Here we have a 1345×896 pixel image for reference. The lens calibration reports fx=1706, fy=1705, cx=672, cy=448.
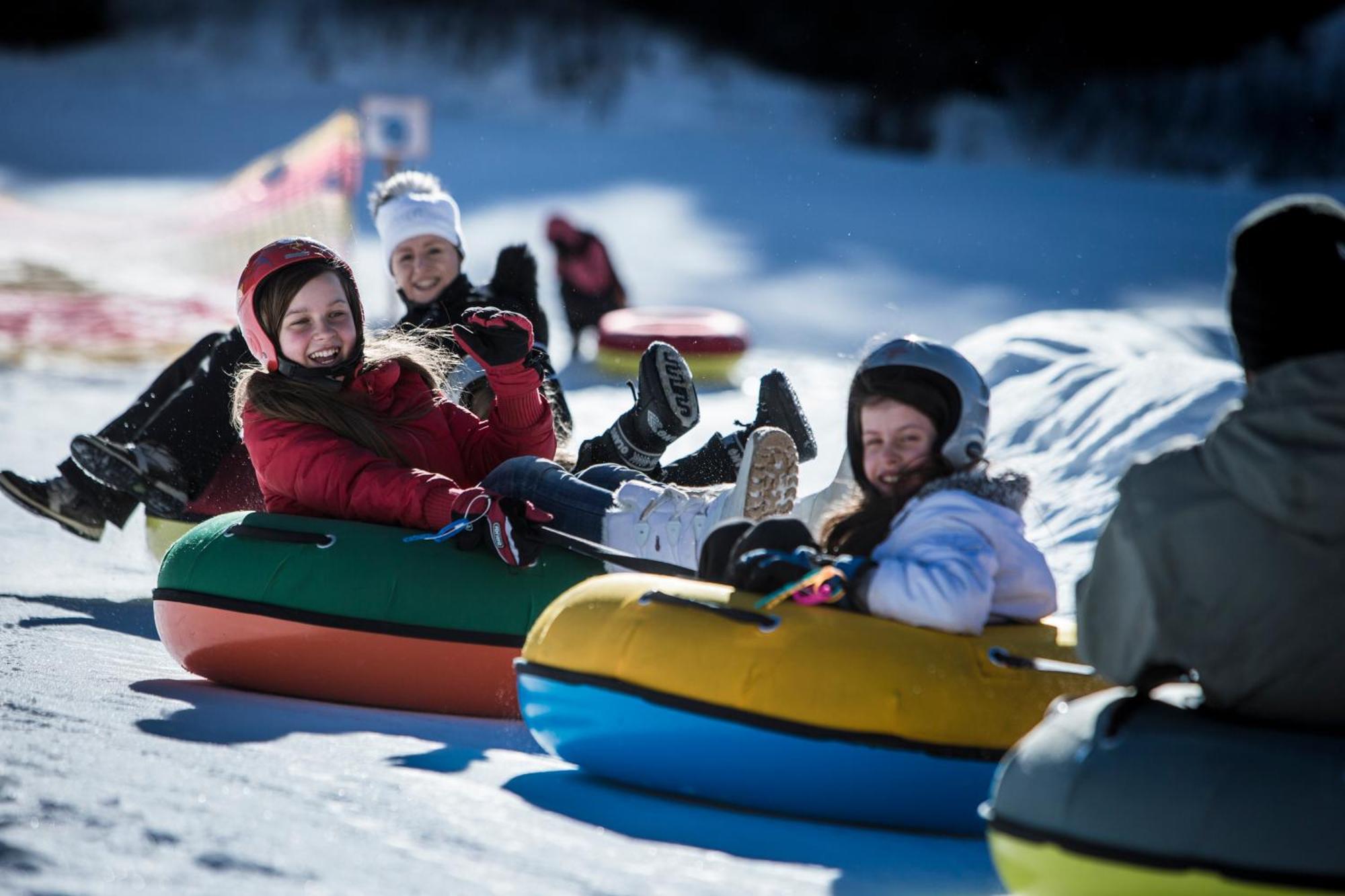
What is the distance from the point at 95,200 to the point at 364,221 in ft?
10.1

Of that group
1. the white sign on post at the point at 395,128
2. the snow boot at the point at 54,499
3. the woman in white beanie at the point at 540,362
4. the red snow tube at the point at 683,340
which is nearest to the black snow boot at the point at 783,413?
the woman in white beanie at the point at 540,362

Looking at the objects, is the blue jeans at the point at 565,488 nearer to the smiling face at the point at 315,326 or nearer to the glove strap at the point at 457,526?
the glove strap at the point at 457,526

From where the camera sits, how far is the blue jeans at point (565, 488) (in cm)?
369

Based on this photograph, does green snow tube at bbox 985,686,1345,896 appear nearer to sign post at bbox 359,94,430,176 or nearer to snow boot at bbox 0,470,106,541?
snow boot at bbox 0,470,106,541

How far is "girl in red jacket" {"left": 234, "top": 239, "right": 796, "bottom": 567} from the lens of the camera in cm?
353

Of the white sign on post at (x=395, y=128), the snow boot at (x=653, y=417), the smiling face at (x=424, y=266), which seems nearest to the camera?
the snow boot at (x=653, y=417)

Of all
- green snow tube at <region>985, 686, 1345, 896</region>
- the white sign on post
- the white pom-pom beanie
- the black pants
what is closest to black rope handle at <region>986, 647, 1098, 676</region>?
green snow tube at <region>985, 686, 1345, 896</region>

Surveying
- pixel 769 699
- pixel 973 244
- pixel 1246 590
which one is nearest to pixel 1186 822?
pixel 1246 590

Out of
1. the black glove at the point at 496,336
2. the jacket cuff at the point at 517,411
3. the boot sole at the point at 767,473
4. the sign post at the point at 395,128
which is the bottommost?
the boot sole at the point at 767,473

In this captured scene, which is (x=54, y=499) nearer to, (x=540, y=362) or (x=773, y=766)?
(x=540, y=362)

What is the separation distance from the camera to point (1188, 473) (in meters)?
2.24

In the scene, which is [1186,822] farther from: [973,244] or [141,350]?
[973,244]

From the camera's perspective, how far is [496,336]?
152 inches

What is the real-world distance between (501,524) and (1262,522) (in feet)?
5.49
